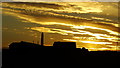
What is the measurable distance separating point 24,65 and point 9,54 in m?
4.32

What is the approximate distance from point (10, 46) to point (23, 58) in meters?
6.39

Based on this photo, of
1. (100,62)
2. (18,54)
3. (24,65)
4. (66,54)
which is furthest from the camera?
(100,62)

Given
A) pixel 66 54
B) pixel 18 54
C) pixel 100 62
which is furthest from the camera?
pixel 100 62

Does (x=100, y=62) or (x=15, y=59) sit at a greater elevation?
(x=15, y=59)

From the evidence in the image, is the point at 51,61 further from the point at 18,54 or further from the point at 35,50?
the point at 18,54

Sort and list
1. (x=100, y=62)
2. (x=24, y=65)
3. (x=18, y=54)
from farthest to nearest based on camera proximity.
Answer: (x=100, y=62) < (x=18, y=54) < (x=24, y=65)

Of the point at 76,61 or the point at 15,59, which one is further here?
→ the point at 76,61

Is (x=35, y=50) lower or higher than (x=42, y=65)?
higher

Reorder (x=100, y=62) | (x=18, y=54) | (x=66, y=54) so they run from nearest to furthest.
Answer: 1. (x=18, y=54)
2. (x=66, y=54)
3. (x=100, y=62)

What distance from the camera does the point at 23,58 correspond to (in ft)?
98.4

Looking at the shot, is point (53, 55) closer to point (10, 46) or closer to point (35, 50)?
point (35, 50)

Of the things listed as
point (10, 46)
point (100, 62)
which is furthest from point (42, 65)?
point (100, 62)

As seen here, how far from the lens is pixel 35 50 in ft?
102

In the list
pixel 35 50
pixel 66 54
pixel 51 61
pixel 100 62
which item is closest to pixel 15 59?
pixel 35 50
